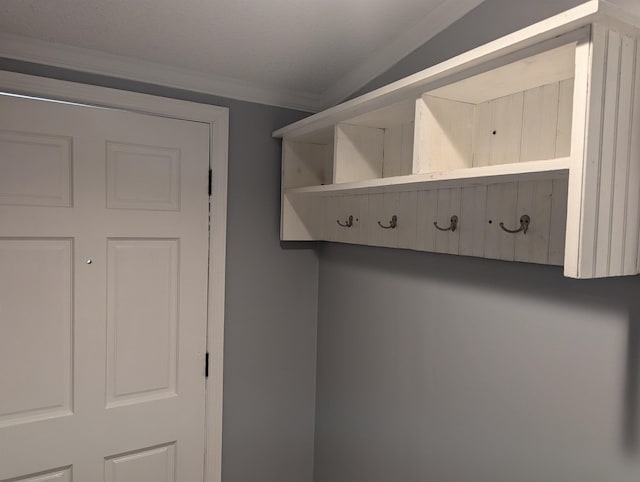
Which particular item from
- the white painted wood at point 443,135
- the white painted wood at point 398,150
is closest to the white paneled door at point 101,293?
the white painted wood at point 398,150

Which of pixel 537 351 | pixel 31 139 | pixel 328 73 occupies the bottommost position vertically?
pixel 537 351

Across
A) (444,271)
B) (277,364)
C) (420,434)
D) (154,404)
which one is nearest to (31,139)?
Result: (154,404)

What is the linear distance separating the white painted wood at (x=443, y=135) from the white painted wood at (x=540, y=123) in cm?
15

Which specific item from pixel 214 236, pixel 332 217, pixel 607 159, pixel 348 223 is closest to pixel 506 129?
pixel 607 159

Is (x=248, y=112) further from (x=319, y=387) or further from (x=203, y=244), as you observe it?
(x=319, y=387)

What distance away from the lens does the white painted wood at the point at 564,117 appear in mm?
1060

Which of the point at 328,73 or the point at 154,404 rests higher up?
the point at 328,73

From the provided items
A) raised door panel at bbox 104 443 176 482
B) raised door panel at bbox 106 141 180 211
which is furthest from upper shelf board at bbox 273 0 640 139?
raised door panel at bbox 104 443 176 482

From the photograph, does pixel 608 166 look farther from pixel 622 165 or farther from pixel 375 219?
pixel 375 219

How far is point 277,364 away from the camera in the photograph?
208 cm

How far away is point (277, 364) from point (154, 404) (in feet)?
1.82

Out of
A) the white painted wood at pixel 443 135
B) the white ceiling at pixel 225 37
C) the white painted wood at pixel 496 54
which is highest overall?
the white ceiling at pixel 225 37

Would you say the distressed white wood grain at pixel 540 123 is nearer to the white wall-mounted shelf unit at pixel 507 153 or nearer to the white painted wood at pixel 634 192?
the white wall-mounted shelf unit at pixel 507 153

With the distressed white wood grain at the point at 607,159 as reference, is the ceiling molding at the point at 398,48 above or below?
above
